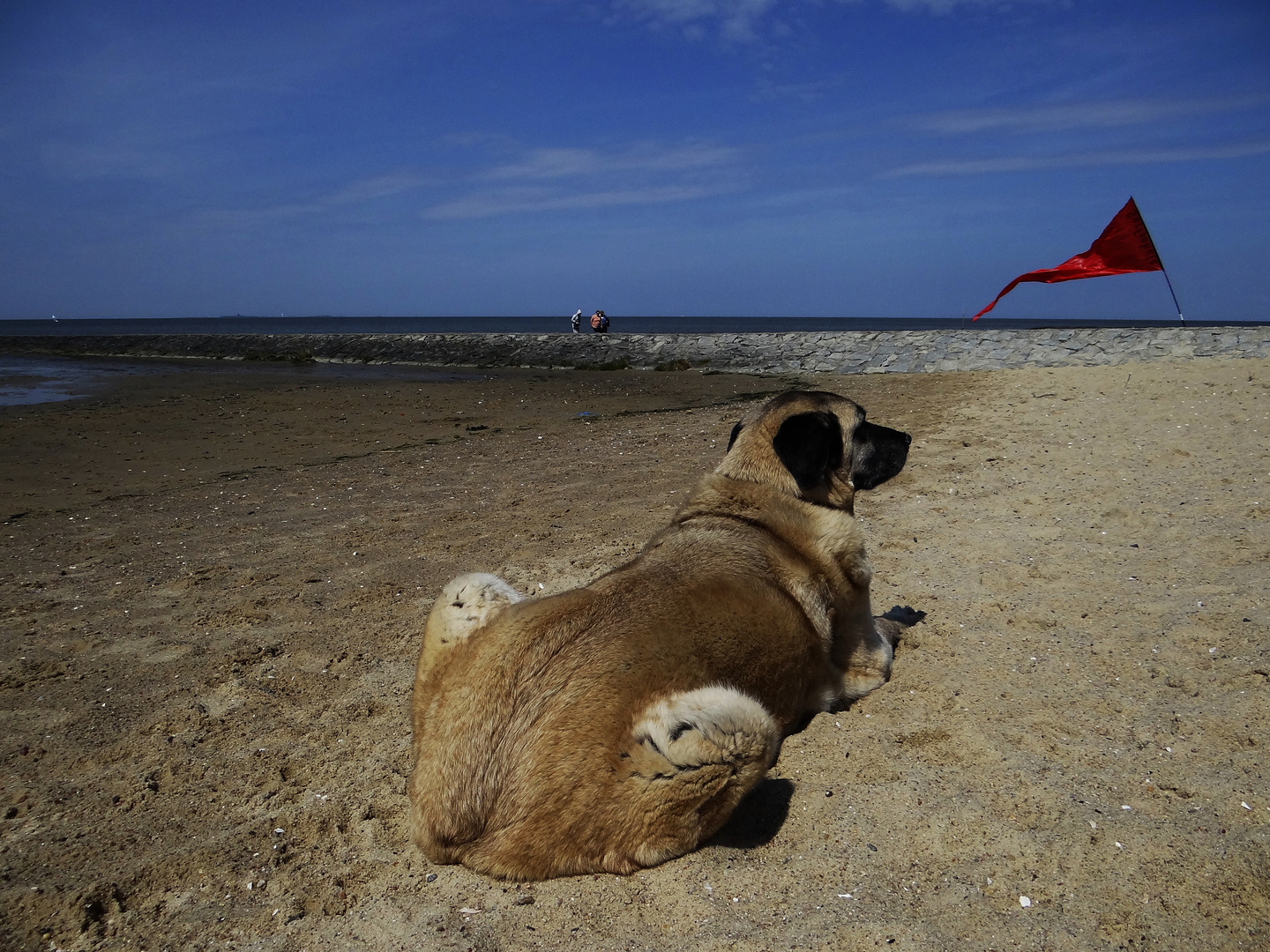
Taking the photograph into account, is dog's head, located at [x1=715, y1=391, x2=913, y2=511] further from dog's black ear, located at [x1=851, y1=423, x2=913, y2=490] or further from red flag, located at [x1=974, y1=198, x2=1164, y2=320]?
red flag, located at [x1=974, y1=198, x2=1164, y2=320]

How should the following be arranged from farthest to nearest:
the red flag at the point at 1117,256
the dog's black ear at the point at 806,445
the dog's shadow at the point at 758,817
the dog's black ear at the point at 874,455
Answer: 1. the red flag at the point at 1117,256
2. the dog's black ear at the point at 874,455
3. the dog's black ear at the point at 806,445
4. the dog's shadow at the point at 758,817

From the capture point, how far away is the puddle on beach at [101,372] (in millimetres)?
23453

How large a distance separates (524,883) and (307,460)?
35.7 ft

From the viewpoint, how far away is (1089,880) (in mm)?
3008

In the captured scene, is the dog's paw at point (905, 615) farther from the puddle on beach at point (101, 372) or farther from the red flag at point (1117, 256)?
the puddle on beach at point (101, 372)

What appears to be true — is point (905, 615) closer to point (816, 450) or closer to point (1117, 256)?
point (816, 450)

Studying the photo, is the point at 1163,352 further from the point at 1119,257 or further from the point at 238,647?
the point at 238,647

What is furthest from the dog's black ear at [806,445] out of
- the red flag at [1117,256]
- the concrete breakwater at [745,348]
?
the concrete breakwater at [745,348]

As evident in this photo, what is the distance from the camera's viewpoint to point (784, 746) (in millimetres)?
4094

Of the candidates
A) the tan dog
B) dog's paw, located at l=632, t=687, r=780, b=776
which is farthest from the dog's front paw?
dog's paw, located at l=632, t=687, r=780, b=776

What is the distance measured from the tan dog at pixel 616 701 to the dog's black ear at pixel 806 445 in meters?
0.53

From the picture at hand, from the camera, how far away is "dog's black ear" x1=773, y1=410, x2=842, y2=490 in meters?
4.68

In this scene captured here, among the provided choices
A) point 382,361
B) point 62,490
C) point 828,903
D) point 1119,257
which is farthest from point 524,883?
point 382,361

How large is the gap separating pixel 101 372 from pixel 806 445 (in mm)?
34837
